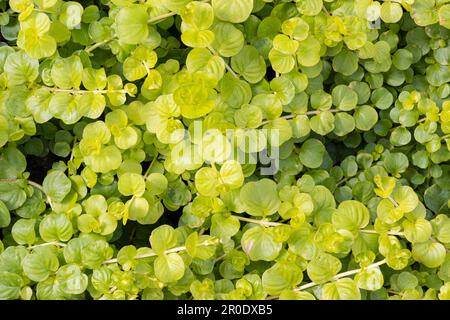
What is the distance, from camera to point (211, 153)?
119 centimetres

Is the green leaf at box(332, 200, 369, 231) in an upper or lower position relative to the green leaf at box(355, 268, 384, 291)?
upper

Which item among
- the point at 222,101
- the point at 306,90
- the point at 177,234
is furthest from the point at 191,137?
the point at 306,90

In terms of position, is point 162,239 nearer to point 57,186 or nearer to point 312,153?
point 57,186

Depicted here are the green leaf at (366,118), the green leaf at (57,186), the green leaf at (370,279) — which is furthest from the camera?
the green leaf at (366,118)

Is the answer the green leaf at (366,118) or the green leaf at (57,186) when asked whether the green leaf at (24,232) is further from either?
the green leaf at (366,118)

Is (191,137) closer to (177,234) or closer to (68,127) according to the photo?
(177,234)

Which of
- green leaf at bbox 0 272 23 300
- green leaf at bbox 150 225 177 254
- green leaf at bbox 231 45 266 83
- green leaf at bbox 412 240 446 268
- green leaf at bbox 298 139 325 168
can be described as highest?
green leaf at bbox 231 45 266 83

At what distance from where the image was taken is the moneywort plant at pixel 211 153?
1200 millimetres

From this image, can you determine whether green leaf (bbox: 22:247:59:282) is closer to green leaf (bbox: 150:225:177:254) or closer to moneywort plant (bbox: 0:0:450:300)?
moneywort plant (bbox: 0:0:450:300)

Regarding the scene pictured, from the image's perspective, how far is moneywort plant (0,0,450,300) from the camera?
1200 millimetres

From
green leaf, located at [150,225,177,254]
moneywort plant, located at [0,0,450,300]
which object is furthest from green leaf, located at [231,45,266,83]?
green leaf, located at [150,225,177,254]

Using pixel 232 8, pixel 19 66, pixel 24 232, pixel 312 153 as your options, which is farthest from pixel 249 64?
pixel 24 232

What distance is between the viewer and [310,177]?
1342mm

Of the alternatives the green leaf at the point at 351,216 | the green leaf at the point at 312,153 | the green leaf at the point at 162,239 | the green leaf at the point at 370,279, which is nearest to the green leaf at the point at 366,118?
the green leaf at the point at 312,153
